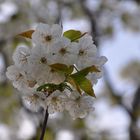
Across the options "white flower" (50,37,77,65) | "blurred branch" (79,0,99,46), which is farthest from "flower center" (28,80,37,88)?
"blurred branch" (79,0,99,46)

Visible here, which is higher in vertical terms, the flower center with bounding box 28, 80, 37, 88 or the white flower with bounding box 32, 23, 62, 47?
the white flower with bounding box 32, 23, 62, 47

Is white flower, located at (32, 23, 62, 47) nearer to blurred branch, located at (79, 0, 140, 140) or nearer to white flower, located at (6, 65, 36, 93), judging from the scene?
white flower, located at (6, 65, 36, 93)

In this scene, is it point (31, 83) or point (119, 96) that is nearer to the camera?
point (31, 83)

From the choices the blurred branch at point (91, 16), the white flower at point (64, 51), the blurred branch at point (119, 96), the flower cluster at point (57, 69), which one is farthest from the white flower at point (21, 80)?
the blurred branch at point (91, 16)

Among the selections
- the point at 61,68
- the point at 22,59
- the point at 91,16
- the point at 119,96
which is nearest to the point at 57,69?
the point at 61,68

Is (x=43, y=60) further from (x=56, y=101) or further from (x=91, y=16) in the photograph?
(x=91, y=16)

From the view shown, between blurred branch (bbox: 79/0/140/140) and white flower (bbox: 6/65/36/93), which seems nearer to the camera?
white flower (bbox: 6/65/36/93)

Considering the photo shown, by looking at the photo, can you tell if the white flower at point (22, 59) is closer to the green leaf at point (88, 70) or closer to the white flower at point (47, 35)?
the white flower at point (47, 35)

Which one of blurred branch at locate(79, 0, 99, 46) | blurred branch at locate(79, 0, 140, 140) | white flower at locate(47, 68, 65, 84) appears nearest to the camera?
white flower at locate(47, 68, 65, 84)
